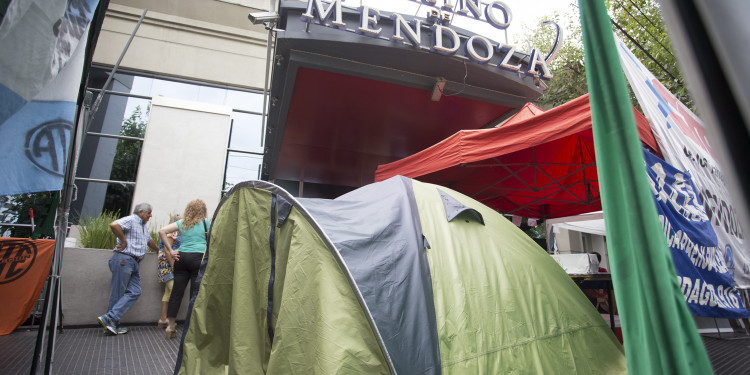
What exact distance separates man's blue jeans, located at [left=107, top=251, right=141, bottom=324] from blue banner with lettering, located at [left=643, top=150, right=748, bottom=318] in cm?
581

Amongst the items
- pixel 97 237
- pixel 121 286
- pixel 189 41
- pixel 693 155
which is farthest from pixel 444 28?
pixel 189 41

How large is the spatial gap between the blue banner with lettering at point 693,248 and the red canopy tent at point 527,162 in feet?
2.29

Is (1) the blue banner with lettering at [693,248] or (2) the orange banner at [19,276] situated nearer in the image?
(1) the blue banner with lettering at [693,248]

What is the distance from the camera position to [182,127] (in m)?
10.6

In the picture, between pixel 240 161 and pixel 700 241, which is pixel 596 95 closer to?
pixel 700 241

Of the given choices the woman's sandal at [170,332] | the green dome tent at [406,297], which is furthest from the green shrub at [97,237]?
the green dome tent at [406,297]

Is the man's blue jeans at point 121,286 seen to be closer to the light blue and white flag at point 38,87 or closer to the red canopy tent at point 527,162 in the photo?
the red canopy tent at point 527,162

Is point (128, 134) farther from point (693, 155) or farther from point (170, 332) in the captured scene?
point (693, 155)

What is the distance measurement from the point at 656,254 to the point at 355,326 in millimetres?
1409

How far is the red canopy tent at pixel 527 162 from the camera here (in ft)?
11.7

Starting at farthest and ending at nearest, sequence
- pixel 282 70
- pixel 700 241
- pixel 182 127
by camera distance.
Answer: pixel 182 127 < pixel 282 70 < pixel 700 241

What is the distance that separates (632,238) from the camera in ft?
2.58

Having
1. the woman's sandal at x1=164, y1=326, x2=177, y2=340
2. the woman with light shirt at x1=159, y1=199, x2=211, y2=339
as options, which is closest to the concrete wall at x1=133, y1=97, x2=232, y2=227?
the woman with light shirt at x1=159, y1=199, x2=211, y2=339

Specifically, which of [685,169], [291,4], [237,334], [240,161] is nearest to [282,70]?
[291,4]
